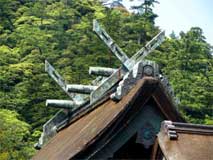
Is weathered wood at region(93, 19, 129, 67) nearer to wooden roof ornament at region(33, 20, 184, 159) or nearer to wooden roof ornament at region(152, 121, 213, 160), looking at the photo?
wooden roof ornament at region(33, 20, 184, 159)

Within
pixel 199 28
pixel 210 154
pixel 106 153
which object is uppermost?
pixel 210 154

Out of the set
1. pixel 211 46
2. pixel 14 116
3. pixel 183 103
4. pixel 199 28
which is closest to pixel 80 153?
pixel 183 103

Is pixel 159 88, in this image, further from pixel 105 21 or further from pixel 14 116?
pixel 105 21

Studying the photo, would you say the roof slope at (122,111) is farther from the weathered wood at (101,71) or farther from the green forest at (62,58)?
the green forest at (62,58)

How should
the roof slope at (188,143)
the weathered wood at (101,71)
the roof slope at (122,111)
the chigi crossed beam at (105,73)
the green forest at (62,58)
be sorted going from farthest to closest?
the green forest at (62,58) < the weathered wood at (101,71) < the chigi crossed beam at (105,73) < the roof slope at (122,111) < the roof slope at (188,143)

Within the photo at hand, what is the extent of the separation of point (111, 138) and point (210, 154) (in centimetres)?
103

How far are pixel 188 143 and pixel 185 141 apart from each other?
0.07ft

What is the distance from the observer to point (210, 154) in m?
3.33

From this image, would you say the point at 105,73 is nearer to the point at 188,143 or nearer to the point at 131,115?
the point at 131,115

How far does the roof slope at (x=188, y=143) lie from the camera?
10.9 ft

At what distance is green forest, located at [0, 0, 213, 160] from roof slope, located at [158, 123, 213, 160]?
2039 centimetres

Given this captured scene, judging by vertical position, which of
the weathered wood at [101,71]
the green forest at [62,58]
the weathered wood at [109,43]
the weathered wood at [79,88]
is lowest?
the green forest at [62,58]

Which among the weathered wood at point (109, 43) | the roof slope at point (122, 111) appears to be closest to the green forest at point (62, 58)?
the weathered wood at point (109, 43)

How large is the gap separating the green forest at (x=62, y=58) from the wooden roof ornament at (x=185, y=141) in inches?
803
